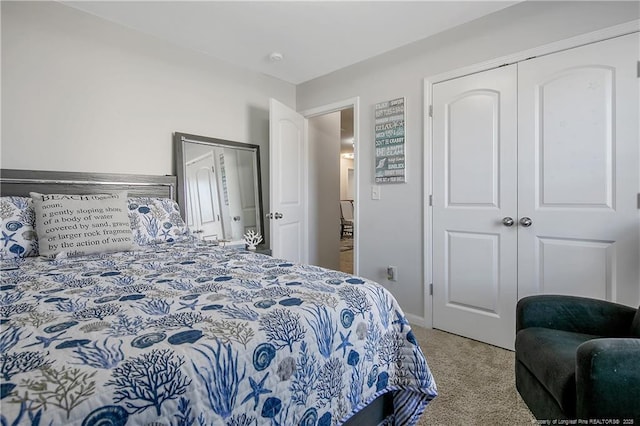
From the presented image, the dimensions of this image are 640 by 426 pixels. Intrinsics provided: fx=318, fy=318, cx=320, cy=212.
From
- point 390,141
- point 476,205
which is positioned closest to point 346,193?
point 390,141

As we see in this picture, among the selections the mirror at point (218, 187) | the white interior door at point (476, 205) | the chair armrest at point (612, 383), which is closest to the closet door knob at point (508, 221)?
the white interior door at point (476, 205)

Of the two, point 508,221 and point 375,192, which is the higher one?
point 375,192

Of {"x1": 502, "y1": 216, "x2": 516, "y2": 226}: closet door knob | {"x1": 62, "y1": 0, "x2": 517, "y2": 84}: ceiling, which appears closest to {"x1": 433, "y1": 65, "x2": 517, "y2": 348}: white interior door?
{"x1": 502, "y1": 216, "x2": 516, "y2": 226}: closet door knob

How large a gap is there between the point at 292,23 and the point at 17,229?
7.15 ft

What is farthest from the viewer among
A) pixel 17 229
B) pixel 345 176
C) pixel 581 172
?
pixel 345 176

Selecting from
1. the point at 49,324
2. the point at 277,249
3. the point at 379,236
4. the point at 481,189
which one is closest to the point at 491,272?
the point at 481,189

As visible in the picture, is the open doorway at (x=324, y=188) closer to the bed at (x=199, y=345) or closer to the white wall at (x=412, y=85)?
the white wall at (x=412, y=85)

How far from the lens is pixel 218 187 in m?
2.95

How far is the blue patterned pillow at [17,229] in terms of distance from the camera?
166cm

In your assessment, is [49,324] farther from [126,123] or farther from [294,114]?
[294,114]

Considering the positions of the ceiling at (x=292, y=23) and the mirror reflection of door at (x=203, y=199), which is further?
the mirror reflection of door at (x=203, y=199)

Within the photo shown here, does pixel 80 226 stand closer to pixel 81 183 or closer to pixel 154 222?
pixel 154 222

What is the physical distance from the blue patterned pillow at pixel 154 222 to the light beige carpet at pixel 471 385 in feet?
6.20

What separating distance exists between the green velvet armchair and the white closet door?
656 millimetres
